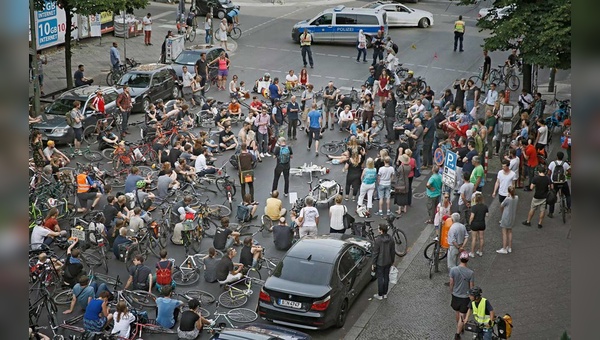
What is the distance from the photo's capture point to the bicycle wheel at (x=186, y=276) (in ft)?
58.4

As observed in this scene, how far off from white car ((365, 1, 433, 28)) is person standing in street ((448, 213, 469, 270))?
96.1 feet

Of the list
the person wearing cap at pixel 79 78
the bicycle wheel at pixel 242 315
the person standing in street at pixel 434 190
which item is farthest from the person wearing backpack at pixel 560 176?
the person wearing cap at pixel 79 78

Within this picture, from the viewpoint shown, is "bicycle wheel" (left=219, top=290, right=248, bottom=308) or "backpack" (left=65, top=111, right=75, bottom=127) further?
"backpack" (left=65, top=111, right=75, bottom=127)

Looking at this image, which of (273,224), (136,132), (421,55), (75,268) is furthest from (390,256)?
(421,55)

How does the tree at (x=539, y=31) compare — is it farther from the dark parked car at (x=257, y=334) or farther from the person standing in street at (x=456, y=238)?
the dark parked car at (x=257, y=334)

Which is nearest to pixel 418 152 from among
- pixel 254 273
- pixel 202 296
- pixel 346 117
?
pixel 346 117

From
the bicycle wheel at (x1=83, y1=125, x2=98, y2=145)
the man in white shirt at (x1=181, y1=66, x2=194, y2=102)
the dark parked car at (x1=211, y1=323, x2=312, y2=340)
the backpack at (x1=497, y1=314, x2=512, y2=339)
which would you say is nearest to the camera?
the dark parked car at (x1=211, y1=323, x2=312, y2=340)

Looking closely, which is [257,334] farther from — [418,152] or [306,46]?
[306,46]

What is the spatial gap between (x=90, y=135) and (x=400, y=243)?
38.9ft

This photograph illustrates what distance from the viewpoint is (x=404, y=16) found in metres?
46.0

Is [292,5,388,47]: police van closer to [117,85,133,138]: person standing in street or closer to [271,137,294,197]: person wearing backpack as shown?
[117,85,133,138]: person standing in street

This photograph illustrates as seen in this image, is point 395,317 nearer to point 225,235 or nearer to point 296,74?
point 225,235

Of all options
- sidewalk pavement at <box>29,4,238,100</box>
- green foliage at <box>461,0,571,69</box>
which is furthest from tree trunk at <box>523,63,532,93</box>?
sidewalk pavement at <box>29,4,238,100</box>

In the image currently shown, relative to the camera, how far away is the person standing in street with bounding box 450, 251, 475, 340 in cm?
1520
